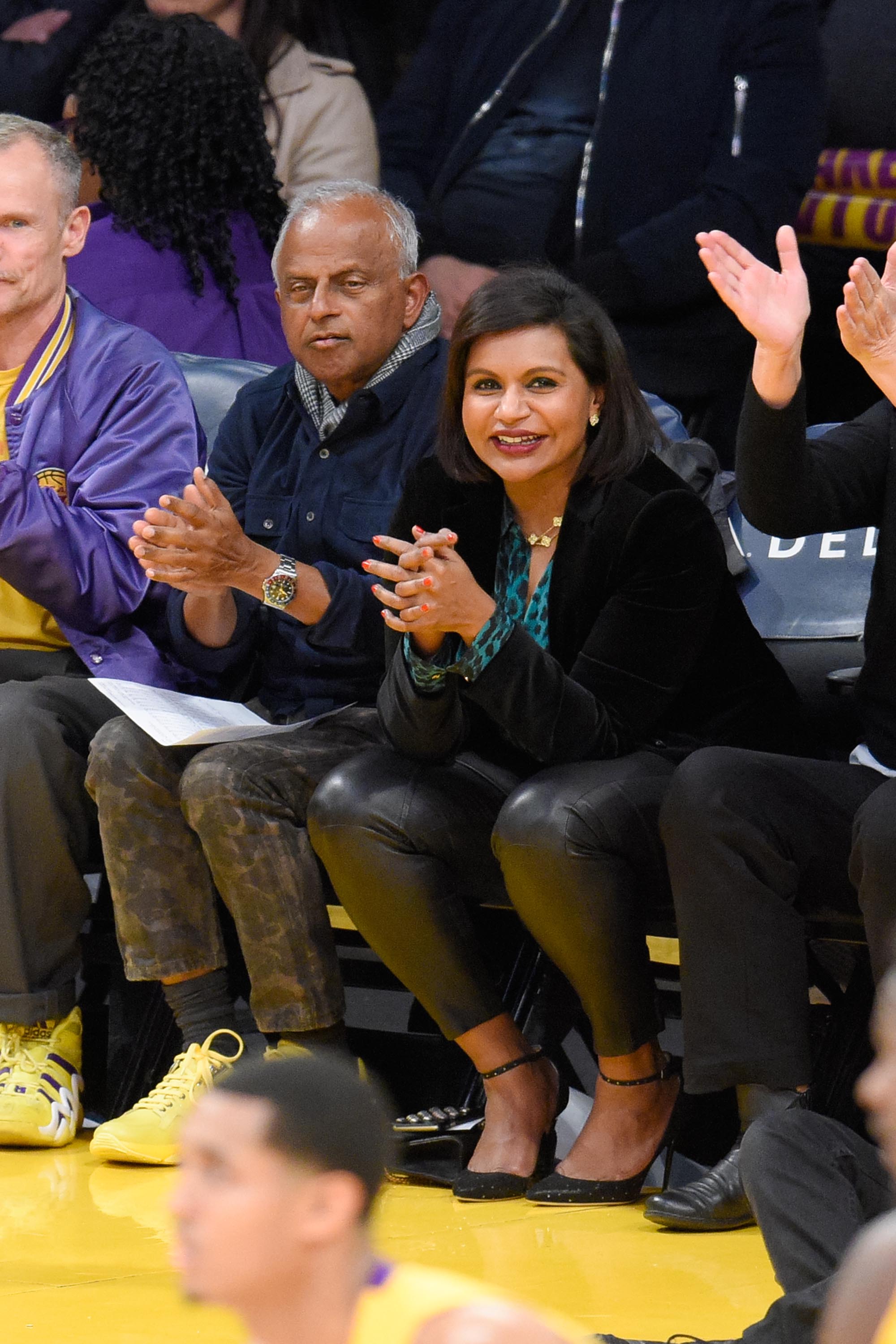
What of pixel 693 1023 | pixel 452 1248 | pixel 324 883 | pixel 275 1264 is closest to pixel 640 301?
pixel 324 883

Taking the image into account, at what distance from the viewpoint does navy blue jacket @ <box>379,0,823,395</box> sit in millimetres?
3721

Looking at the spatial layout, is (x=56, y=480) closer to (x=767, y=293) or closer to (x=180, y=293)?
(x=180, y=293)

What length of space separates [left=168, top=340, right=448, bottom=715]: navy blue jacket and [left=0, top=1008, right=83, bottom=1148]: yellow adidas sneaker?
585 mm

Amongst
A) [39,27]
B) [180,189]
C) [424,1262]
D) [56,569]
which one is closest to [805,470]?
[424,1262]

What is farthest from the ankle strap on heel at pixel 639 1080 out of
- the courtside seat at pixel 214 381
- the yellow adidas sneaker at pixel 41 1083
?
the courtside seat at pixel 214 381

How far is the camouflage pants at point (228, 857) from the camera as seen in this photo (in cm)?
262

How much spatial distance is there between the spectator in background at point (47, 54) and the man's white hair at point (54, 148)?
46.2 inches

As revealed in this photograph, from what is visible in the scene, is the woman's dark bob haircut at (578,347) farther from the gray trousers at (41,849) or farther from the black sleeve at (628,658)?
the gray trousers at (41,849)

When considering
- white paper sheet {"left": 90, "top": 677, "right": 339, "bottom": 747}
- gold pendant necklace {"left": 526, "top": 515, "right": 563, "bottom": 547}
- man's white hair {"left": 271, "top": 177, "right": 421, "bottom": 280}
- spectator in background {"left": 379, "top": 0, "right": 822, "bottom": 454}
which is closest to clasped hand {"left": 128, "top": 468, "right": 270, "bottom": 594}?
white paper sheet {"left": 90, "top": 677, "right": 339, "bottom": 747}

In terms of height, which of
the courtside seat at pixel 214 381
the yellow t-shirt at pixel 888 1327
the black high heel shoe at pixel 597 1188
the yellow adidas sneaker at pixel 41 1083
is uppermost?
the yellow t-shirt at pixel 888 1327

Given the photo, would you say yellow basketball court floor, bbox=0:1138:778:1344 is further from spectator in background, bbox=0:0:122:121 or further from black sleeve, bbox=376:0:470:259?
spectator in background, bbox=0:0:122:121

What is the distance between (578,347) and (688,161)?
1.40m

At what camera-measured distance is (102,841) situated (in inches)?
108

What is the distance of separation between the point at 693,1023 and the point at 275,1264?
4.23 feet
